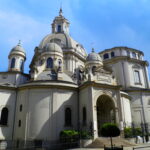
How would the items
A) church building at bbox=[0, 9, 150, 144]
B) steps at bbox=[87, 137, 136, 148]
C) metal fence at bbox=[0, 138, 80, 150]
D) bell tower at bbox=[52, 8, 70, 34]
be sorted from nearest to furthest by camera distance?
steps at bbox=[87, 137, 136, 148], metal fence at bbox=[0, 138, 80, 150], church building at bbox=[0, 9, 150, 144], bell tower at bbox=[52, 8, 70, 34]

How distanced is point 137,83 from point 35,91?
2223 centimetres

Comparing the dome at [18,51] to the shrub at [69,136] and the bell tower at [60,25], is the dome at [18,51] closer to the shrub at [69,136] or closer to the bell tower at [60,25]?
the bell tower at [60,25]

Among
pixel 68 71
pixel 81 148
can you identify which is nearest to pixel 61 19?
pixel 68 71

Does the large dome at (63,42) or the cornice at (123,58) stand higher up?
the large dome at (63,42)

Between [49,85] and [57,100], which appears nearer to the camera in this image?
[57,100]

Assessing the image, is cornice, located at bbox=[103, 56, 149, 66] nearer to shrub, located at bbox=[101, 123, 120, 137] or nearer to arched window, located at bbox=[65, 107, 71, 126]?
arched window, located at bbox=[65, 107, 71, 126]

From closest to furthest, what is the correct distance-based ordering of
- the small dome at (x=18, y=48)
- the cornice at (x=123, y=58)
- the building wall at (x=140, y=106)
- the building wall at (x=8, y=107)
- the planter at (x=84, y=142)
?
the planter at (x=84, y=142) < the building wall at (x=8, y=107) < the building wall at (x=140, y=106) < the small dome at (x=18, y=48) < the cornice at (x=123, y=58)

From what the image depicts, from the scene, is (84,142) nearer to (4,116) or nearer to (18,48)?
(4,116)

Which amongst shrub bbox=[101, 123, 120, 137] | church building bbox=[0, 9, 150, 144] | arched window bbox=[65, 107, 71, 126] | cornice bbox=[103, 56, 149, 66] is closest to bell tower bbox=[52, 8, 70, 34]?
church building bbox=[0, 9, 150, 144]

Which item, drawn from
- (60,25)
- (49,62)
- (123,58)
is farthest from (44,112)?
(60,25)

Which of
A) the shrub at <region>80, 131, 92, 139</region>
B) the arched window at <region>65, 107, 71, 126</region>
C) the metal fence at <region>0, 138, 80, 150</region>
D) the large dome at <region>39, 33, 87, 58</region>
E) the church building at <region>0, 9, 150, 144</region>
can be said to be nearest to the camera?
the shrub at <region>80, 131, 92, 139</region>

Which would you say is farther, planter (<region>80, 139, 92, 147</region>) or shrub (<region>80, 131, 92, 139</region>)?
shrub (<region>80, 131, 92, 139</region>)

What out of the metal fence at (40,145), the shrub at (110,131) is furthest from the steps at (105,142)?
the shrub at (110,131)

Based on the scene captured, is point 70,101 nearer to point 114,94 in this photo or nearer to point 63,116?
point 63,116
